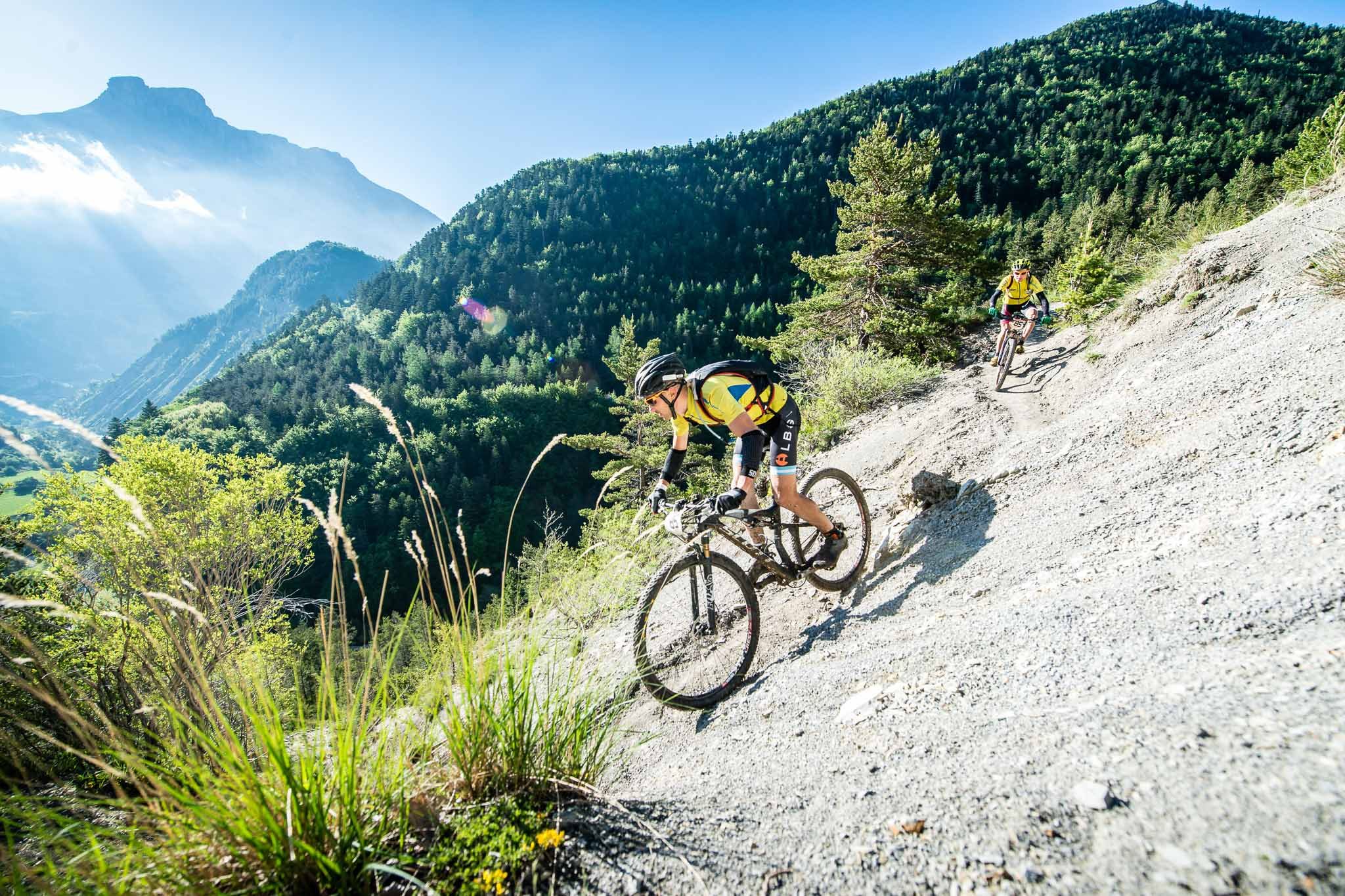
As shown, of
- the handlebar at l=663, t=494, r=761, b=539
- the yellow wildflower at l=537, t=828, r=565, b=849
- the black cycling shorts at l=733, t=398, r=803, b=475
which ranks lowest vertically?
the yellow wildflower at l=537, t=828, r=565, b=849

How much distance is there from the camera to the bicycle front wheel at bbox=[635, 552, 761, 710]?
12.4 ft

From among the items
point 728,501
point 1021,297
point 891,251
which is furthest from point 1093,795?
point 891,251

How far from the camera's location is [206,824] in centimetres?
158

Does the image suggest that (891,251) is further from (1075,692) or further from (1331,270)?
(1075,692)

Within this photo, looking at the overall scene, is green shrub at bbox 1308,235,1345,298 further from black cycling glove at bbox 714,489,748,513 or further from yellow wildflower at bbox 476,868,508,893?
yellow wildflower at bbox 476,868,508,893

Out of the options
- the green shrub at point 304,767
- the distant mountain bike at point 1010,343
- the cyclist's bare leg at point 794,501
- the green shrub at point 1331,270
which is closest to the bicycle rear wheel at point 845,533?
the cyclist's bare leg at point 794,501

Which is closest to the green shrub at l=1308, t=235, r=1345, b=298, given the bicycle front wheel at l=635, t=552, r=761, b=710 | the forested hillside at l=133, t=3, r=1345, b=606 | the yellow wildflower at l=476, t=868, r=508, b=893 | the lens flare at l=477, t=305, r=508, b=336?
the bicycle front wheel at l=635, t=552, r=761, b=710

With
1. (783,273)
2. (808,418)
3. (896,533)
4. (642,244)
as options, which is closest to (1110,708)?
(896,533)

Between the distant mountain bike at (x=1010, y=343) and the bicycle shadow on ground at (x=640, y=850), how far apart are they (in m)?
10.6

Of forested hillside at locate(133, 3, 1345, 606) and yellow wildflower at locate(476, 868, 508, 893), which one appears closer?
yellow wildflower at locate(476, 868, 508, 893)

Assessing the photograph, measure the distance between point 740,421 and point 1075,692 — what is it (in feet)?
8.62

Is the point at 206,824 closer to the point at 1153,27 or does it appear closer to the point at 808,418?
the point at 808,418

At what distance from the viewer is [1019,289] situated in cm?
1091

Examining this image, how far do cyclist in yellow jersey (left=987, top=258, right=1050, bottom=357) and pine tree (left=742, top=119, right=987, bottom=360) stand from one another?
5.67 m
